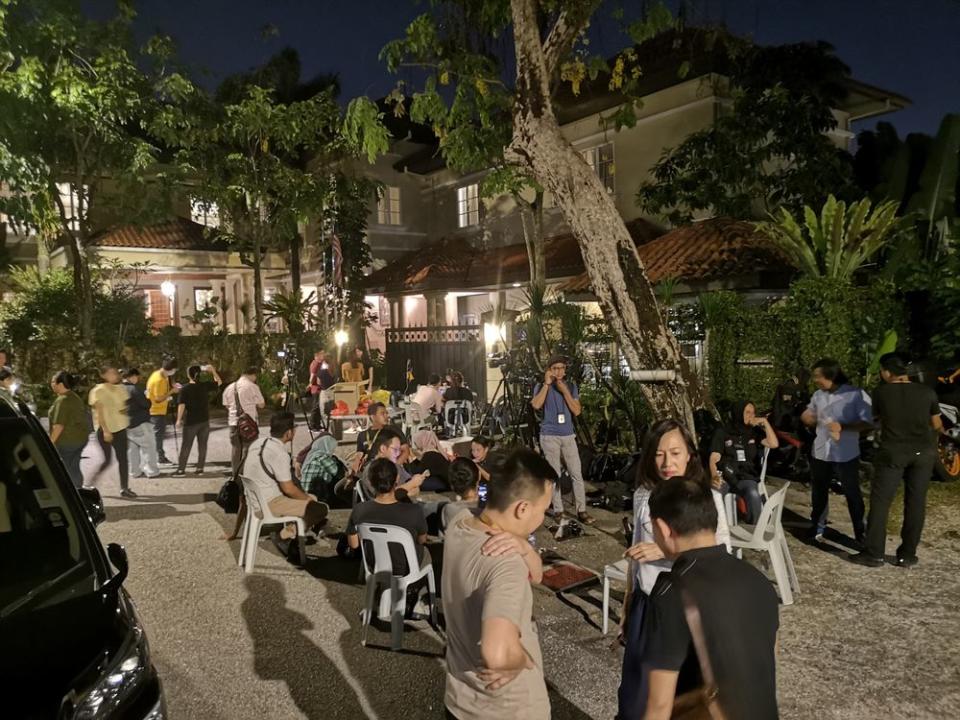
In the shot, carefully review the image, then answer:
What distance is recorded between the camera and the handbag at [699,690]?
2010 mm

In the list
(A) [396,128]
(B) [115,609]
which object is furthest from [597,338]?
(A) [396,128]

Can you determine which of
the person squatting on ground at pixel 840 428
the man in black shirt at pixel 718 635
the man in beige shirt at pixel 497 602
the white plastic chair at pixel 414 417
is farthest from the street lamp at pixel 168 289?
the man in black shirt at pixel 718 635

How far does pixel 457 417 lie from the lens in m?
12.8

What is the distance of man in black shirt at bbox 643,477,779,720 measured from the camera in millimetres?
2006

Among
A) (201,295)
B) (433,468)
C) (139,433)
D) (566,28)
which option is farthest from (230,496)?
(201,295)

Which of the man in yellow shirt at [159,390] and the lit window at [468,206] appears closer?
the man in yellow shirt at [159,390]

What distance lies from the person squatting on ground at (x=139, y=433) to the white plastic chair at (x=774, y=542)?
7715mm

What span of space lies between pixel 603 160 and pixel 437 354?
23.3 feet

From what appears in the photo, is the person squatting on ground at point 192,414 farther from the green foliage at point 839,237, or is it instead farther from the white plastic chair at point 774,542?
the green foliage at point 839,237

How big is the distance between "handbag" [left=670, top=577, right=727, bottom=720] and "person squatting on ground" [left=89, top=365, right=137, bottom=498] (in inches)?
332

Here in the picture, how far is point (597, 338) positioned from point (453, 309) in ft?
39.0

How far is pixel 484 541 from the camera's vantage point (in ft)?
7.77

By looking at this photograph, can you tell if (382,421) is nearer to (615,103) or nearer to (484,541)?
(484,541)

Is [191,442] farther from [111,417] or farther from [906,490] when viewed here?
[906,490]
